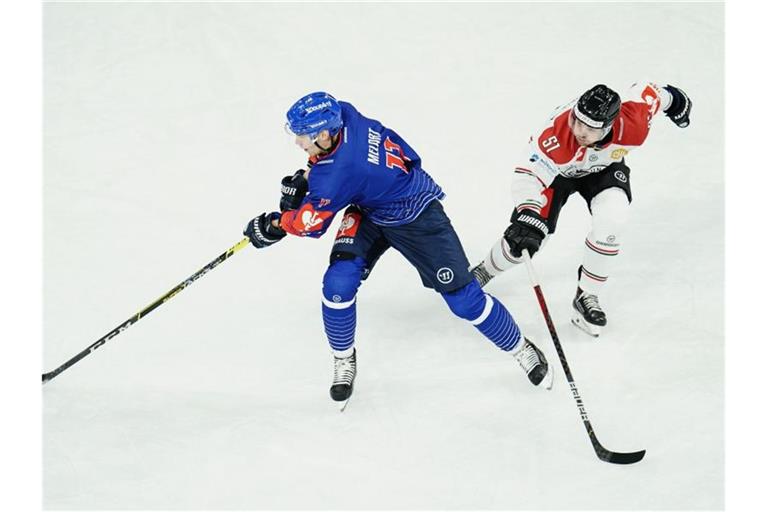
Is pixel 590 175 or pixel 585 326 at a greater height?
pixel 590 175

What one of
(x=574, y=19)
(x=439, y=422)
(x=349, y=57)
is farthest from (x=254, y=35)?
(x=439, y=422)

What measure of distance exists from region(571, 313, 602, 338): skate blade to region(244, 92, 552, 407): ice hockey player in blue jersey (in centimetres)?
40

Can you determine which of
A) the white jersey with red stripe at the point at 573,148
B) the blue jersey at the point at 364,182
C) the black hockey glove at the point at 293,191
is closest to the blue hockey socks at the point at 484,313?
the blue jersey at the point at 364,182

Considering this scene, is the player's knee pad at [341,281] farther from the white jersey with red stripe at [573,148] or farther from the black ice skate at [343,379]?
the white jersey with red stripe at [573,148]

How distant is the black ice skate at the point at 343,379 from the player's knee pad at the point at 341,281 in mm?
336

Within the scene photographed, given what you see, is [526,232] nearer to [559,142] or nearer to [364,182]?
[559,142]

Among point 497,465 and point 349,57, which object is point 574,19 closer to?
point 349,57

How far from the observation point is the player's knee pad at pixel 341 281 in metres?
3.89

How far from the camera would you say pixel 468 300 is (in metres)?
3.95

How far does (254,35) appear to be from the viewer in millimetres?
6312

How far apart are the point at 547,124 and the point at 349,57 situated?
90.4 inches

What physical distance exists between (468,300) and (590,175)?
872 millimetres

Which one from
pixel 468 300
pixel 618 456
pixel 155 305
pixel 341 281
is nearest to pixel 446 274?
pixel 468 300

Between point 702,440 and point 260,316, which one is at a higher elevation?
point 260,316
